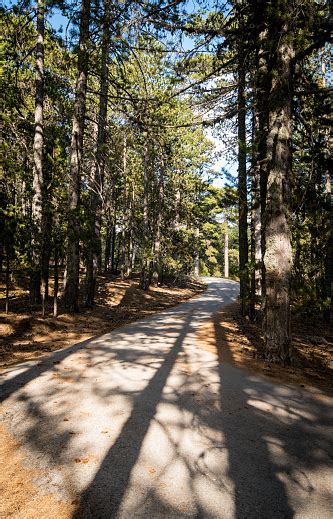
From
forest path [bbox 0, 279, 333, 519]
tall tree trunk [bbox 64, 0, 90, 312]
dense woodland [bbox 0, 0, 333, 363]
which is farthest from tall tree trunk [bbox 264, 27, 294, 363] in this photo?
tall tree trunk [bbox 64, 0, 90, 312]

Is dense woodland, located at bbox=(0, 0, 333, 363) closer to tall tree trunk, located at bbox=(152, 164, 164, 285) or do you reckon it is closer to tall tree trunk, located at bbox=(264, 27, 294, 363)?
tall tree trunk, located at bbox=(264, 27, 294, 363)

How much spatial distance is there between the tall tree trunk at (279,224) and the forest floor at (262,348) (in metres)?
0.58

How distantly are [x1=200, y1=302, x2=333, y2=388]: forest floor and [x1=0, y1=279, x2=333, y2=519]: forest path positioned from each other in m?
0.75

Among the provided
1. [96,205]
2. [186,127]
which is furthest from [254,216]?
[96,205]

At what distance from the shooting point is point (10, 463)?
328 cm

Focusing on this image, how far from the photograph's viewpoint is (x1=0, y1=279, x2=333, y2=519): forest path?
9.11ft

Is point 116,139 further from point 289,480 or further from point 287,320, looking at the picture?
point 289,480

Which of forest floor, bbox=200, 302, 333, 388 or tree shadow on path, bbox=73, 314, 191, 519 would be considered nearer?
tree shadow on path, bbox=73, 314, 191, 519

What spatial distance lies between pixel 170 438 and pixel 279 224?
5.00m

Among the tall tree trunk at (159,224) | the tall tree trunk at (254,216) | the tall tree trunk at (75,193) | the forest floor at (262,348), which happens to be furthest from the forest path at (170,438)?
the tall tree trunk at (159,224)

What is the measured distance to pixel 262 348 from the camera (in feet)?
28.9

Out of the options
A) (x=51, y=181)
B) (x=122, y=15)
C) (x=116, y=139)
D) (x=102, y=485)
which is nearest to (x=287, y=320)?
(x=102, y=485)

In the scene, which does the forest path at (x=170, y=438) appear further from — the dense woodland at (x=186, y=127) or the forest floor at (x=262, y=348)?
the dense woodland at (x=186, y=127)

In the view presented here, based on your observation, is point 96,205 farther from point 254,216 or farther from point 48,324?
point 254,216
